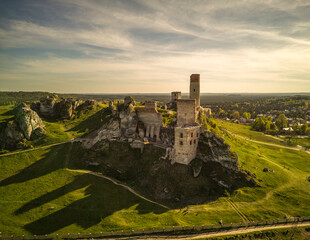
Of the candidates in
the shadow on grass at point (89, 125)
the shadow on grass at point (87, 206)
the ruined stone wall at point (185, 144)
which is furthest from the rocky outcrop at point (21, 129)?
the ruined stone wall at point (185, 144)

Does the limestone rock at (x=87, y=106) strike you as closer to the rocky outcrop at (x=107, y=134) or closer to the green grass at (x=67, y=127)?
the green grass at (x=67, y=127)

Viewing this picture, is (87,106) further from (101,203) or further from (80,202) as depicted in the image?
(101,203)

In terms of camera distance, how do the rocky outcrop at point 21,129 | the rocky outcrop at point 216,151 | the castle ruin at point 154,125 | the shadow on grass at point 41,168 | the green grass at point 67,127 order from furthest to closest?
1. the green grass at point 67,127
2. the rocky outcrop at point 21,129
3. the castle ruin at point 154,125
4. the shadow on grass at point 41,168
5. the rocky outcrop at point 216,151

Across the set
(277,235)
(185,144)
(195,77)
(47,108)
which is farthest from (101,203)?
(47,108)

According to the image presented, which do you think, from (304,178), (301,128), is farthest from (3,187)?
(301,128)

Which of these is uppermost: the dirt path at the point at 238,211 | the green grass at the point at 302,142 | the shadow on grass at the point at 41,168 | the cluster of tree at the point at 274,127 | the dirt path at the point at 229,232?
the cluster of tree at the point at 274,127

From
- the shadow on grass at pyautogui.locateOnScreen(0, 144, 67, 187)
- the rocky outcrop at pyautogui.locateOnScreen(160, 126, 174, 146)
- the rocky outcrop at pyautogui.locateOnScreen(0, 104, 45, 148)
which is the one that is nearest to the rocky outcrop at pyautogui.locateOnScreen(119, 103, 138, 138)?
the rocky outcrop at pyautogui.locateOnScreen(160, 126, 174, 146)

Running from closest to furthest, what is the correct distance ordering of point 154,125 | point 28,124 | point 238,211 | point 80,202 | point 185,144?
1. point 238,211
2. point 80,202
3. point 185,144
4. point 154,125
5. point 28,124

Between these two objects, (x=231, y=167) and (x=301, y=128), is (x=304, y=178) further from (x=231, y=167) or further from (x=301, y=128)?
(x=301, y=128)
